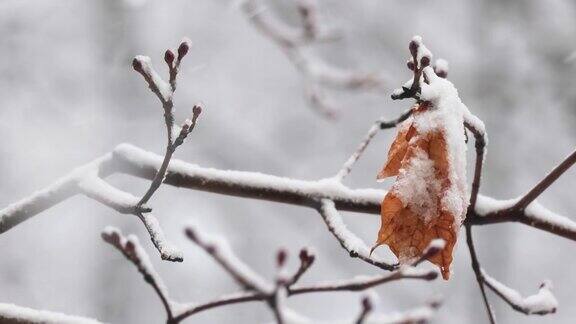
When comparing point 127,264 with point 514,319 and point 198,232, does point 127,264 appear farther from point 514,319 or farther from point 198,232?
point 198,232

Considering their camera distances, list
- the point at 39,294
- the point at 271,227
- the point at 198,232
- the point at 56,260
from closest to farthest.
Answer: the point at 198,232 → the point at 39,294 → the point at 56,260 → the point at 271,227

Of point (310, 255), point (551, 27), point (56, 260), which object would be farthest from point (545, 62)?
point (310, 255)

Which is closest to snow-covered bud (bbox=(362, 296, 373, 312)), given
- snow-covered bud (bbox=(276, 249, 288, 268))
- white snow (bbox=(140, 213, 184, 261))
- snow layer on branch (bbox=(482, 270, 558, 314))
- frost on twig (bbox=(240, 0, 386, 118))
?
snow-covered bud (bbox=(276, 249, 288, 268))

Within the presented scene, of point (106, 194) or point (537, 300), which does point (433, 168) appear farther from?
point (106, 194)

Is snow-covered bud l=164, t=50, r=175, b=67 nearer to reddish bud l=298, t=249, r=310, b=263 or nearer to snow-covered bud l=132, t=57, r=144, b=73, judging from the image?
snow-covered bud l=132, t=57, r=144, b=73

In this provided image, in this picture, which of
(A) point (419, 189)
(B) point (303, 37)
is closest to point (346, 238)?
(A) point (419, 189)

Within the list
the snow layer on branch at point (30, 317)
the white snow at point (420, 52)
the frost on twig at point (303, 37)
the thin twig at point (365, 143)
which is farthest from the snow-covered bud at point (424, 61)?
the frost on twig at point (303, 37)
